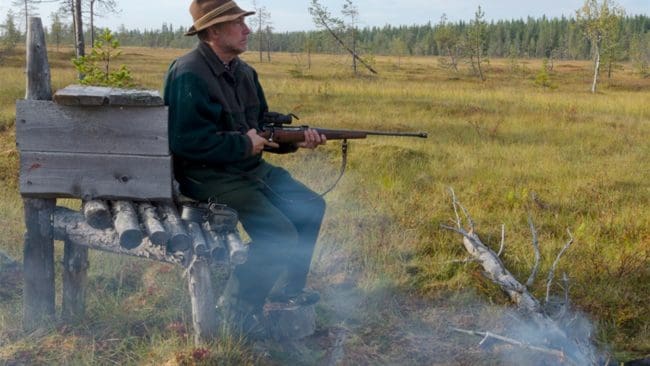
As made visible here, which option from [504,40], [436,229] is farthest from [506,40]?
[436,229]

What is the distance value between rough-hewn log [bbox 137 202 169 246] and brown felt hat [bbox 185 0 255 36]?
1.01 m

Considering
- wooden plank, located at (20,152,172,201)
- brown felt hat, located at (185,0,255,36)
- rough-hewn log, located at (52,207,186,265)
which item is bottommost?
rough-hewn log, located at (52,207,186,265)

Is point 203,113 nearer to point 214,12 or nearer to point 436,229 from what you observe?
point 214,12

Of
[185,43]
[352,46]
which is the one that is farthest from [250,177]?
[185,43]

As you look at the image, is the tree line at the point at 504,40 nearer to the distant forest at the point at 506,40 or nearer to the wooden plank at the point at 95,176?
the distant forest at the point at 506,40

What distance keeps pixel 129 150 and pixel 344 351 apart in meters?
1.65

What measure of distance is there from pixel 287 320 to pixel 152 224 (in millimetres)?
1009

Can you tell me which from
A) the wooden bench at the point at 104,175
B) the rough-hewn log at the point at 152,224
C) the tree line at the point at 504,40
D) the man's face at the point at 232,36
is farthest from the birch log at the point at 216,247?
the tree line at the point at 504,40

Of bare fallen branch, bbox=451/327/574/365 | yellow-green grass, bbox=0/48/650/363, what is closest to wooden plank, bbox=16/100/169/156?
yellow-green grass, bbox=0/48/650/363

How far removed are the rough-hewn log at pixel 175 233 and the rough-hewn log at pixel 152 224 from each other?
4cm

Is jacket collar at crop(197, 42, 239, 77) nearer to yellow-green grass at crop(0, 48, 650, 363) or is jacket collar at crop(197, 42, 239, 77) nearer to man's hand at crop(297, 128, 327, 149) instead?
man's hand at crop(297, 128, 327, 149)

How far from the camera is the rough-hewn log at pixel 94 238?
3.39m

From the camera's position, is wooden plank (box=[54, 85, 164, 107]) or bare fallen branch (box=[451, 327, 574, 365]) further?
bare fallen branch (box=[451, 327, 574, 365])

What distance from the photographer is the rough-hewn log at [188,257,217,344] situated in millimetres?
3379
